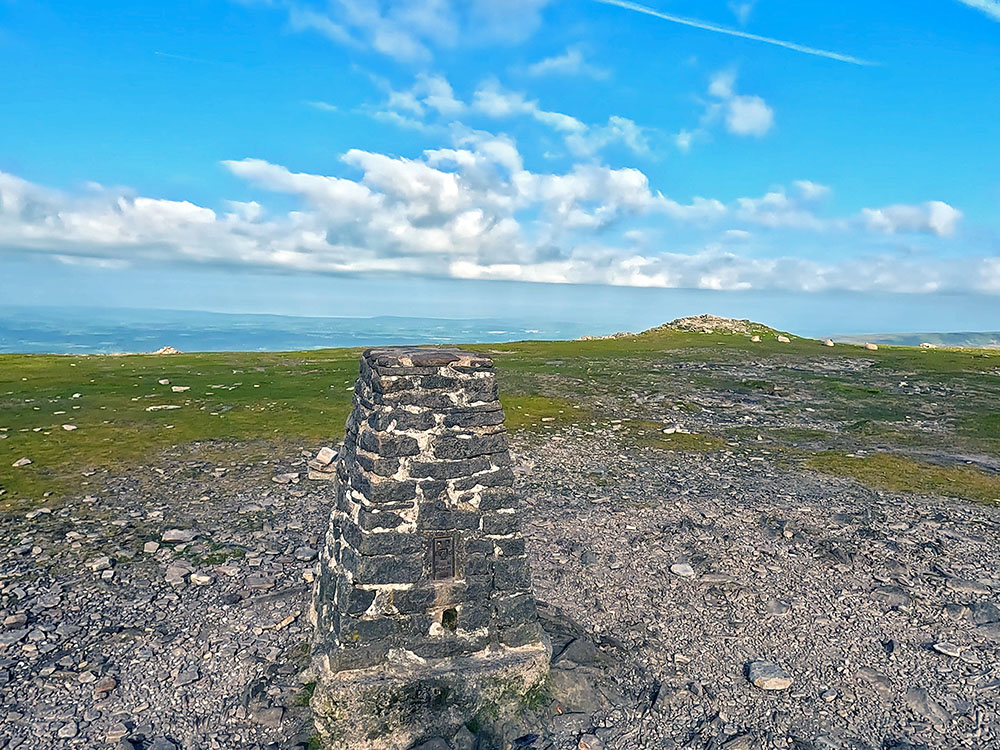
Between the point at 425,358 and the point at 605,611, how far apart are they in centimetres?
622

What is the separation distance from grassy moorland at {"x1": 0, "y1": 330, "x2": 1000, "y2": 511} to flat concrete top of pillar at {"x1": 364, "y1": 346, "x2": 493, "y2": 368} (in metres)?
12.1

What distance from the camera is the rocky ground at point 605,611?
800 centimetres

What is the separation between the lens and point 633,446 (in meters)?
21.3

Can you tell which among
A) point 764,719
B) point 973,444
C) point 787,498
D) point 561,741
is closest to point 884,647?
point 764,719

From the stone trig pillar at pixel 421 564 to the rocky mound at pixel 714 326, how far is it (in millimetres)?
58118

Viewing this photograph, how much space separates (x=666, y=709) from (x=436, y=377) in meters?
5.54

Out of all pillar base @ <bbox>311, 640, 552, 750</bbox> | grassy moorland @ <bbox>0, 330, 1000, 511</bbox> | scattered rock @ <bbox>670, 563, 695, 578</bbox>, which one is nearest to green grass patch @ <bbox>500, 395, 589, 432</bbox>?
grassy moorland @ <bbox>0, 330, 1000, 511</bbox>

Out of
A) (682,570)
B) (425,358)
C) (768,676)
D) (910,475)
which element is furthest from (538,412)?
(425,358)

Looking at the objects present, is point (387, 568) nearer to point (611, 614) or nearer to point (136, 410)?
point (611, 614)

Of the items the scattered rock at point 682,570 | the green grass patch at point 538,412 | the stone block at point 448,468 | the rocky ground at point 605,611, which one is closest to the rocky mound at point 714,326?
the green grass patch at point 538,412

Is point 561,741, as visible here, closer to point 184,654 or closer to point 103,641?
point 184,654

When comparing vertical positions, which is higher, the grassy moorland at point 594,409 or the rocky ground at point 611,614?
the grassy moorland at point 594,409

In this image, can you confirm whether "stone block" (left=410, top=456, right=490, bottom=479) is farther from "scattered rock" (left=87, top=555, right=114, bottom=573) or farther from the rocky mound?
the rocky mound

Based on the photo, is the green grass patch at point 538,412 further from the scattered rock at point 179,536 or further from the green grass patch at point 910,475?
the scattered rock at point 179,536
